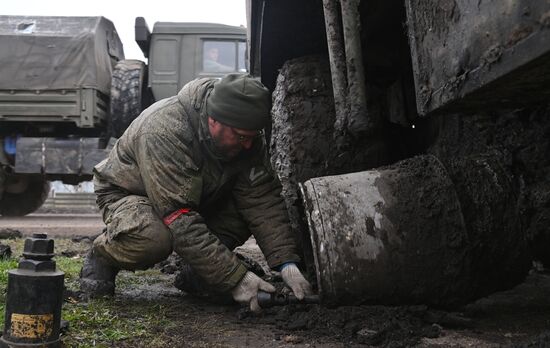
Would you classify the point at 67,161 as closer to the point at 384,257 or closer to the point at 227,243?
the point at 227,243

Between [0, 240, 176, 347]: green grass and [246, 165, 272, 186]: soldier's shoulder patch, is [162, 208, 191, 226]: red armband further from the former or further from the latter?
[246, 165, 272, 186]: soldier's shoulder patch

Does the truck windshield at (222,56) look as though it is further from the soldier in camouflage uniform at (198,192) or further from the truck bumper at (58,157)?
the soldier in camouflage uniform at (198,192)

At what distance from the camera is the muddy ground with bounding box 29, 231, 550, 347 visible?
152 centimetres

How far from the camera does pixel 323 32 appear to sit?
246 cm

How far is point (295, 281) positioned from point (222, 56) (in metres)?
5.44

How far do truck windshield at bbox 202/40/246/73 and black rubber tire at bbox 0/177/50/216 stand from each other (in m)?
2.89

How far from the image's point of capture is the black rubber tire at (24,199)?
25.8 ft

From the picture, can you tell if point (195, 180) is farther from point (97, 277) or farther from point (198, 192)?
point (97, 277)

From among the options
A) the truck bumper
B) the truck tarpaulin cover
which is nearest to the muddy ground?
the truck bumper

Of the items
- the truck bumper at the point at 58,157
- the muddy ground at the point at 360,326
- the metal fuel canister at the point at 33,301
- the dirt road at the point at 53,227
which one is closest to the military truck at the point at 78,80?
the truck bumper at the point at 58,157

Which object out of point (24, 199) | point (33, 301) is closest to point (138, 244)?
point (33, 301)

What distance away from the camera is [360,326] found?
1602 millimetres

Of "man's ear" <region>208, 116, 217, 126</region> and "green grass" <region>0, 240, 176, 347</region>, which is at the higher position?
"man's ear" <region>208, 116, 217, 126</region>

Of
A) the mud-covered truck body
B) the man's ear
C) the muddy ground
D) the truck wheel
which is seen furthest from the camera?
the truck wheel
